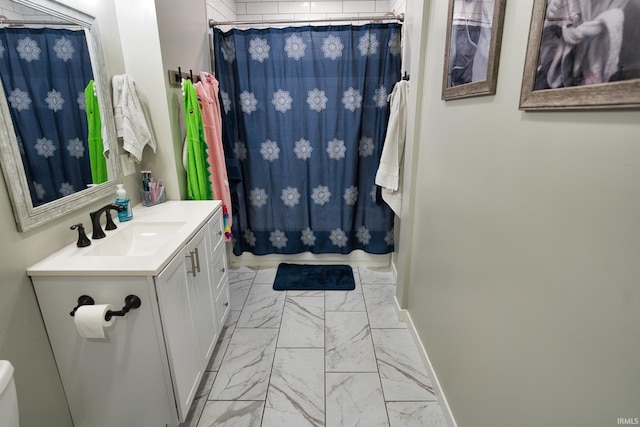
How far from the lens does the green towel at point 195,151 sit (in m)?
2.10

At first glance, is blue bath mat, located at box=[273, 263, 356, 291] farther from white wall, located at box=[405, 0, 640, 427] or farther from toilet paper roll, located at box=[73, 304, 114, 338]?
toilet paper roll, located at box=[73, 304, 114, 338]

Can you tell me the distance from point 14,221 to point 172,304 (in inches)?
24.9

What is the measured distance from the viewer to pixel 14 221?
1188mm

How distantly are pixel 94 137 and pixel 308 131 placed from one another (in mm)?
1558

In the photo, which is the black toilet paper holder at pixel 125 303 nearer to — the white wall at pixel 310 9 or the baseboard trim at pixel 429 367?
the baseboard trim at pixel 429 367

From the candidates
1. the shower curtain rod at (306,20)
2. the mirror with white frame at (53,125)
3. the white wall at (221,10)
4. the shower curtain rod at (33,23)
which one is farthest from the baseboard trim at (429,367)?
the white wall at (221,10)

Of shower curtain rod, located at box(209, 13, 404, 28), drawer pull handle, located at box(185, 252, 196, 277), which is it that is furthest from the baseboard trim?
shower curtain rod, located at box(209, 13, 404, 28)

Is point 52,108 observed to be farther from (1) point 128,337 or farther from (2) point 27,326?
(1) point 128,337

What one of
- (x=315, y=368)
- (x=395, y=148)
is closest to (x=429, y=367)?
(x=315, y=368)

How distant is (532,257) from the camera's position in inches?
36.9

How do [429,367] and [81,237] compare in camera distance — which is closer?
[81,237]

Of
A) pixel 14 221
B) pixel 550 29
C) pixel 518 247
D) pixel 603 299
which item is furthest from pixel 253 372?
pixel 550 29

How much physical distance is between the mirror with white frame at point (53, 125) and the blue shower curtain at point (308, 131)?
104 cm

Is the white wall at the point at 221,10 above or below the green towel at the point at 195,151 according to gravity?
above
